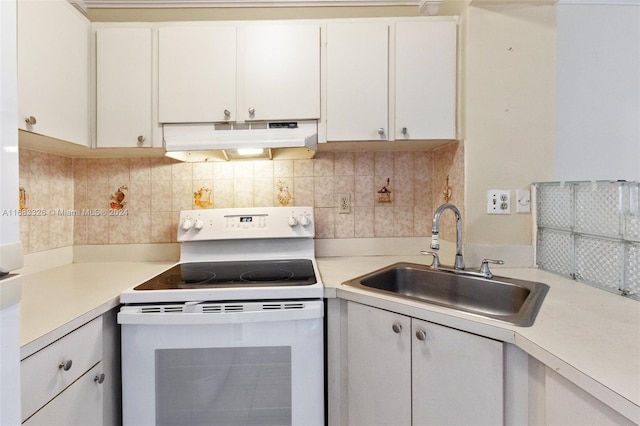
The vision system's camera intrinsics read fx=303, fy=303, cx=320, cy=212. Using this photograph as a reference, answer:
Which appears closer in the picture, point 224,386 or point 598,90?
point 224,386

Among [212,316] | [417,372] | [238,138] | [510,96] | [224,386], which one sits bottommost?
[224,386]

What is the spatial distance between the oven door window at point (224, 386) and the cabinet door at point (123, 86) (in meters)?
1.04

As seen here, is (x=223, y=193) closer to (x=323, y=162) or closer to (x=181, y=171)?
(x=181, y=171)

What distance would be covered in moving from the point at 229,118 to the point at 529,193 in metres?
1.50

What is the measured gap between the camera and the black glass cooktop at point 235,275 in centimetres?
125

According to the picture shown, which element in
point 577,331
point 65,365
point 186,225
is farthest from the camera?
point 186,225

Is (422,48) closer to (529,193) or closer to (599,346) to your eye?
(529,193)

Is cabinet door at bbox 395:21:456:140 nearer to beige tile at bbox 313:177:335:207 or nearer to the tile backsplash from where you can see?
the tile backsplash

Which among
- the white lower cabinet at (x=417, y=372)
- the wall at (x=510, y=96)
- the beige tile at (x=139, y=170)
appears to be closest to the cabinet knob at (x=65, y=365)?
the white lower cabinet at (x=417, y=372)

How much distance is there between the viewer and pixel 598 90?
1486 mm

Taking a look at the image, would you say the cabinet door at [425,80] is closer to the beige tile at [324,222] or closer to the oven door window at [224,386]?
the beige tile at [324,222]

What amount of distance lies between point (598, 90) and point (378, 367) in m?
1.68

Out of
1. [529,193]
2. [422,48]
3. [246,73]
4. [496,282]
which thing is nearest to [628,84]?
[529,193]

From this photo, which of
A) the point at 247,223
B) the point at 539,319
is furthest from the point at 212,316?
the point at 539,319
